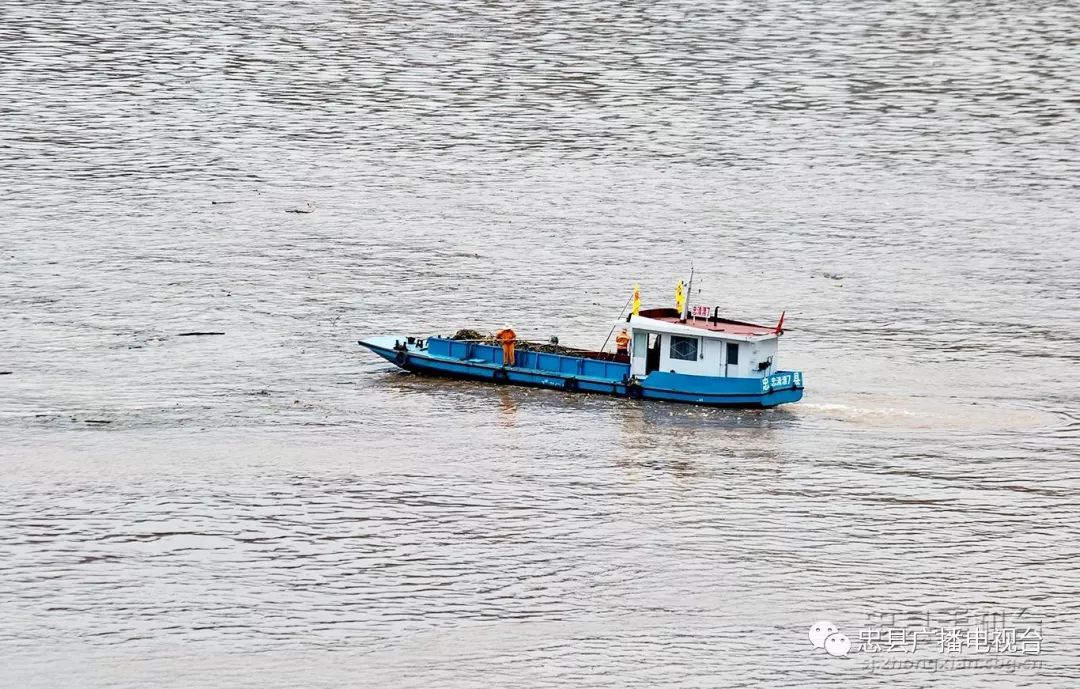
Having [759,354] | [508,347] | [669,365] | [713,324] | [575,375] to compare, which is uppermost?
[713,324]

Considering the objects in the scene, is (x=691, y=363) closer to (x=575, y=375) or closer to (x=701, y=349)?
(x=701, y=349)

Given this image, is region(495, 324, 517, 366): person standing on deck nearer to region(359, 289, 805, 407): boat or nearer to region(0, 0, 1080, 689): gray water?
region(359, 289, 805, 407): boat

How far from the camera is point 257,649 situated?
A: 27922 mm

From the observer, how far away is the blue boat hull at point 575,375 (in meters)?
41.5

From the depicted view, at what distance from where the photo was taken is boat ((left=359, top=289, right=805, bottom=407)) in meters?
41.7

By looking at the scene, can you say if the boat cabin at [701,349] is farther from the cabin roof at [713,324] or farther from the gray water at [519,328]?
the gray water at [519,328]

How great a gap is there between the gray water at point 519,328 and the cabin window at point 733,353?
1.22 metres

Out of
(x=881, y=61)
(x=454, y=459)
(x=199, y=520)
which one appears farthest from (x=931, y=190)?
(x=199, y=520)

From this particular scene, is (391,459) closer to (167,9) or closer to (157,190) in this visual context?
(157,190)

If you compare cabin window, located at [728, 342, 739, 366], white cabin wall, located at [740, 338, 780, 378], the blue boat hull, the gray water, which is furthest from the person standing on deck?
white cabin wall, located at [740, 338, 780, 378]

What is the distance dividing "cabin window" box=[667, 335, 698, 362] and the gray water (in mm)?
1282

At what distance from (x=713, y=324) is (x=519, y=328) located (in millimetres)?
7032

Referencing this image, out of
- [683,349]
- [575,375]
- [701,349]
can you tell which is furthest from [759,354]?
[575,375]

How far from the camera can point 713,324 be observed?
141 ft
